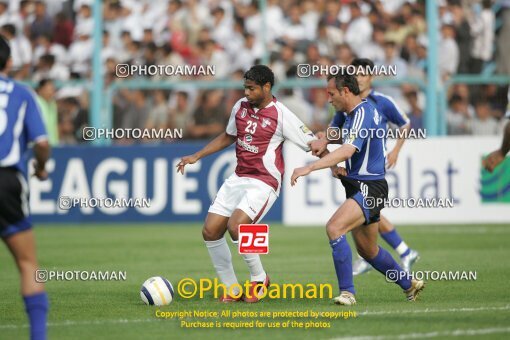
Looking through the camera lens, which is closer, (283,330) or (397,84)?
(283,330)

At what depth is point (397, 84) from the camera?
20.1 m

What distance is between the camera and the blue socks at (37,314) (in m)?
7.29

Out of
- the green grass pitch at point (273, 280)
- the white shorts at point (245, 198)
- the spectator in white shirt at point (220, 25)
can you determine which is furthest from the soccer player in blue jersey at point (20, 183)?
the spectator in white shirt at point (220, 25)

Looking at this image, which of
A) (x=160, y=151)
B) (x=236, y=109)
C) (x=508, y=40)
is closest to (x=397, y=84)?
(x=508, y=40)

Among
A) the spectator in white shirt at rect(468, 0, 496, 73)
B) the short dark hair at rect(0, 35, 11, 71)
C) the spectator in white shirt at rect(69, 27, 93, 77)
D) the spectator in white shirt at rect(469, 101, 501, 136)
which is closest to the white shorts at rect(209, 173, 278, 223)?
the short dark hair at rect(0, 35, 11, 71)

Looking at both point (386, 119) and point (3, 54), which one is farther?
point (386, 119)

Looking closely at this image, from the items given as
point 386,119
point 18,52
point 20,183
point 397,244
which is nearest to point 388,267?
point 397,244

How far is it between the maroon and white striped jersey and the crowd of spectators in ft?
30.3

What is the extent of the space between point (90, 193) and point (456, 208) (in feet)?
23.1

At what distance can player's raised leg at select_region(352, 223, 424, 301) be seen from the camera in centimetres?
1030

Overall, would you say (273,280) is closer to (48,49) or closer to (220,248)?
(220,248)

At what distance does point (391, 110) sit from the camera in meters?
12.8

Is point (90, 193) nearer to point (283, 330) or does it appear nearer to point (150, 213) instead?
point (150, 213)

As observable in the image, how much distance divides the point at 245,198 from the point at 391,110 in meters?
2.92
